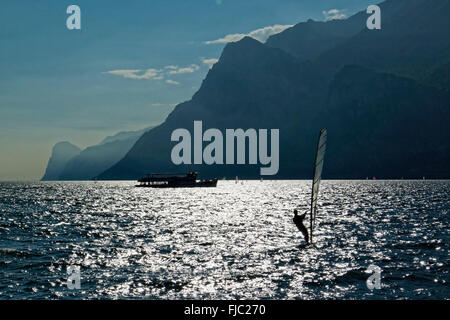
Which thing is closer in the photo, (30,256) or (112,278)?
(112,278)

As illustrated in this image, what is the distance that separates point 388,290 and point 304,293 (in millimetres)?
4900

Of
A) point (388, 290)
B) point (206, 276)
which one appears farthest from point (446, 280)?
point (206, 276)

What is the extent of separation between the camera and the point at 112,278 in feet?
93.2

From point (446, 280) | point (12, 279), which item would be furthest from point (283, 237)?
point (12, 279)

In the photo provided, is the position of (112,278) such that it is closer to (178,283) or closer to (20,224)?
(178,283)

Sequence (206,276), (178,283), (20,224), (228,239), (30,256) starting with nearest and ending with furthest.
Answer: (178,283), (206,276), (30,256), (228,239), (20,224)

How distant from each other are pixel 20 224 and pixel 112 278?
144ft

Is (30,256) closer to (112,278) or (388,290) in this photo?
Result: (112,278)
